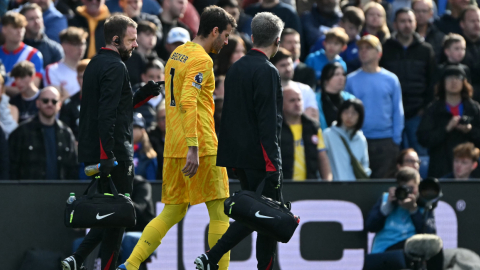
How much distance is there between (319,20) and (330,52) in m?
Result: 1.45

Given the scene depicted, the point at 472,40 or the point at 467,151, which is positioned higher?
the point at 472,40

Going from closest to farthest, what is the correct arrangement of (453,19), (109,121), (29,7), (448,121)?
(109,121), (448,121), (29,7), (453,19)

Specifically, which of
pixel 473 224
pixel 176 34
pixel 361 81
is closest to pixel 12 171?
pixel 176 34

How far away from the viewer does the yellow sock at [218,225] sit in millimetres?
6418

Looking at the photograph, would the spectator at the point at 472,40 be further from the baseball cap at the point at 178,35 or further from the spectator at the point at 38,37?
the spectator at the point at 38,37

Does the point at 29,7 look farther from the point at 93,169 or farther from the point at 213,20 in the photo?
the point at 93,169

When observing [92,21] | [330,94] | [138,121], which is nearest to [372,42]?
[330,94]

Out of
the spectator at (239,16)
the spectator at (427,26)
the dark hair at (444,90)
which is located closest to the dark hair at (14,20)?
the spectator at (239,16)

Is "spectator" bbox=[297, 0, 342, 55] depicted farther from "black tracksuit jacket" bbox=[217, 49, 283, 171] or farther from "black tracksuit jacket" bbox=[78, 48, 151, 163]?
"black tracksuit jacket" bbox=[78, 48, 151, 163]

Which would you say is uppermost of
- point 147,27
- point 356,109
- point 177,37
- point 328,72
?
point 147,27

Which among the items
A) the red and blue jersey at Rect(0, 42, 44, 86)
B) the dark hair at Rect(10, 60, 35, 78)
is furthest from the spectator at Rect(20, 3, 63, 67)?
the dark hair at Rect(10, 60, 35, 78)

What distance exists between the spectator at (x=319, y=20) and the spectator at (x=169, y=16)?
1981mm

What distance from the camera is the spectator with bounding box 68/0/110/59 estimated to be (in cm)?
1115

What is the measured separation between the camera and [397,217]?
28.7 ft
